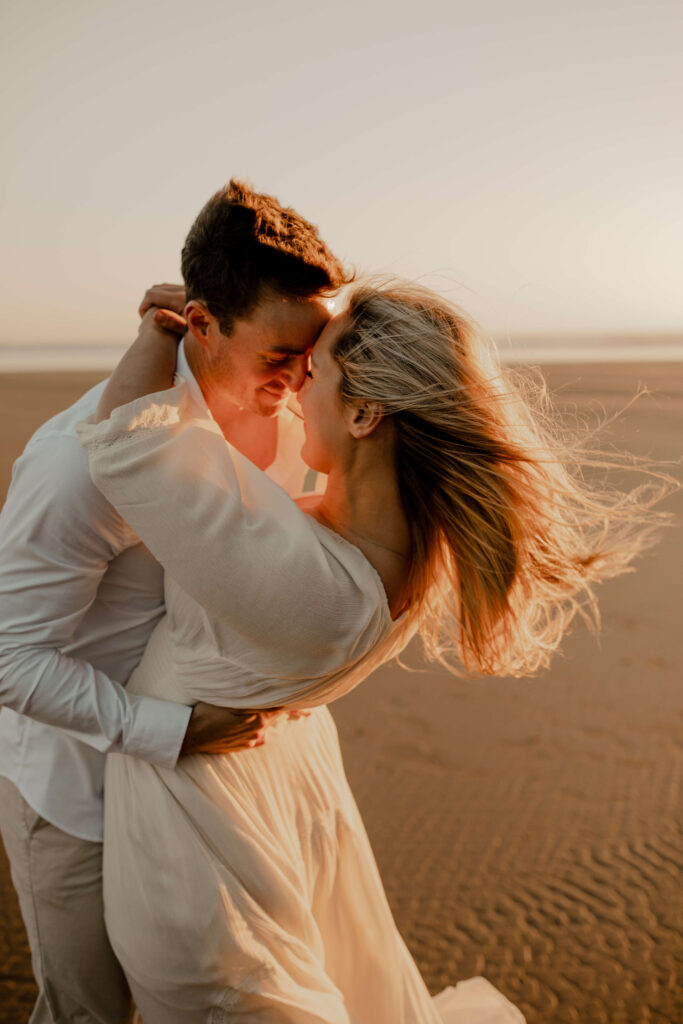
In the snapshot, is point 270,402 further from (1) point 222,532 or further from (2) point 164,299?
(1) point 222,532

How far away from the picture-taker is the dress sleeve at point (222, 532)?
176 centimetres

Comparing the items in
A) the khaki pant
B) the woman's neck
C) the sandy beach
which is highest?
the woman's neck

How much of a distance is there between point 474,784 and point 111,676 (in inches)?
132

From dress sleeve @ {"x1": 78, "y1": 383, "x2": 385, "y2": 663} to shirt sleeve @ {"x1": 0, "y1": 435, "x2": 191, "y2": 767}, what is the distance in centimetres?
20

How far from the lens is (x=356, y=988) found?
251 cm

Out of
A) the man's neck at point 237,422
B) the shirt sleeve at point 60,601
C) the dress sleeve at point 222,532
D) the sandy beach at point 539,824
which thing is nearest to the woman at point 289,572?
the dress sleeve at point 222,532

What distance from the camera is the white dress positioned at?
5.87ft

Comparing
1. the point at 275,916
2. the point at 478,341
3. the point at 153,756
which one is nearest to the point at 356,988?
the point at 275,916

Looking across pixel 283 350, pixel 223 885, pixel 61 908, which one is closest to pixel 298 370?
pixel 283 350

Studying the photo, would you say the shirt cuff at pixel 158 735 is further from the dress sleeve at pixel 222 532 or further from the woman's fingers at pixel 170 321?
the woman's fingers at pixel 170 321

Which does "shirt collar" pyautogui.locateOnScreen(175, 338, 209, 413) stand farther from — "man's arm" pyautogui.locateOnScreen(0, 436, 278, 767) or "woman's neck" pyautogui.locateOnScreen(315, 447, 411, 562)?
"woman's neck" pyautogui.locateOnScreen(315, 447, 411, 562)

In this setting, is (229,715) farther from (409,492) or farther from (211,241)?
(211,241)

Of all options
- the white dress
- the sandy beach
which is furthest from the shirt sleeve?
the sandy beach

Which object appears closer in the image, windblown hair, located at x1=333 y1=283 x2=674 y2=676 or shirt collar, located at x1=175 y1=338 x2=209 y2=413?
windblown hair, located at x1=333 y1=283 x2=674 y2=676
